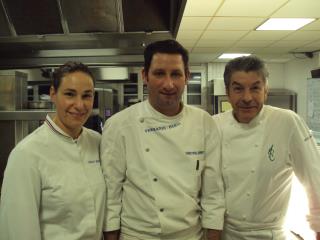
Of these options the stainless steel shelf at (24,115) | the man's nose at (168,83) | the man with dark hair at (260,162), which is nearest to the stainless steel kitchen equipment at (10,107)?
the stainless steel shelf at (24,115)

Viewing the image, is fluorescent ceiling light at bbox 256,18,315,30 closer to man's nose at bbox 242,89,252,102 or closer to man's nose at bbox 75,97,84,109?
man's nose at bbox 242,89,252,102

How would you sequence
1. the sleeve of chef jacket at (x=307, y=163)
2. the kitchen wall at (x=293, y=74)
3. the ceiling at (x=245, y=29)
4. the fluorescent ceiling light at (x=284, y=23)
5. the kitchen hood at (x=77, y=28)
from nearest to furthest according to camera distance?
the sleeve of chef jacket at (x=307, y=163) → the kitchen hood at (x=77, y=28) → the ceiling at (x=245, y=29) → the fluorescent ceiling light at (x=284, y=23) → the kitchen wall at (x=293, y=74)

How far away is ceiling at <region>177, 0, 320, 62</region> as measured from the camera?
339 cm

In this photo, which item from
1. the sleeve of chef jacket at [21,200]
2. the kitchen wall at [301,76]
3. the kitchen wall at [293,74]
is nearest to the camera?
the sleeve of chef jacket at [21,200]

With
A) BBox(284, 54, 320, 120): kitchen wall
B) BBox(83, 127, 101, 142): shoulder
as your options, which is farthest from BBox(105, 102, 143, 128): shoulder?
BBox(284, 54, 320, 120): kitchen wall

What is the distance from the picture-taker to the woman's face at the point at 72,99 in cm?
134

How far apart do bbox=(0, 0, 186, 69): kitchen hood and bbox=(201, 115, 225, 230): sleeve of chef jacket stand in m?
0.74

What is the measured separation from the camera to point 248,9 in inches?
137

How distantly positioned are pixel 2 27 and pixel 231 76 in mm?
1406

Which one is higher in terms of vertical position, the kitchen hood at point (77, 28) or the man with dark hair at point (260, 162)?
the kitchen hood at point (77, 28)

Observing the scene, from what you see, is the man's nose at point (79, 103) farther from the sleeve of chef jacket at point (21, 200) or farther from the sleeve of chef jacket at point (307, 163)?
the sleeve of chef jacket at point (307, 163)

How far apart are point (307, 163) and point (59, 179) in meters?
1.13

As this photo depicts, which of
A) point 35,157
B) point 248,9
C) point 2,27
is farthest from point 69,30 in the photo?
point 248,9

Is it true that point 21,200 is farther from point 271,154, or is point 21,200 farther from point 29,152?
point 271,154
